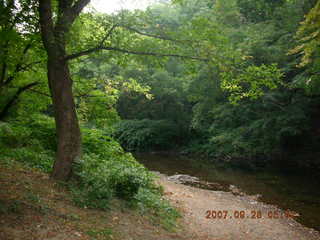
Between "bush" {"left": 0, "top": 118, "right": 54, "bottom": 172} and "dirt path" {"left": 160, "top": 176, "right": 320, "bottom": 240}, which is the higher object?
"bush" {"left": 0, "top": 118, "right": 54, "bottom": 172}

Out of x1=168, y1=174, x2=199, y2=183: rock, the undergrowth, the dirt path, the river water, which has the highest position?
the undergrowth

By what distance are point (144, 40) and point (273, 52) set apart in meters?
16.0

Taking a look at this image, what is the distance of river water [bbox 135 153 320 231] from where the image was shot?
38.1 ft

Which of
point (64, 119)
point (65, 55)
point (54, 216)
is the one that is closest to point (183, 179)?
point (64, 119)

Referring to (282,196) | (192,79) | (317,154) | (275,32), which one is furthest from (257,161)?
(282,196)

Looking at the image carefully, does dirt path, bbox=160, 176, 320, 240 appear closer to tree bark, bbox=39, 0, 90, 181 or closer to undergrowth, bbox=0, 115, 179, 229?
undergrowth, bbox=0, 115, 179, 229

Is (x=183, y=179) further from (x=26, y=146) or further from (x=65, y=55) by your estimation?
(x=65, y=55)

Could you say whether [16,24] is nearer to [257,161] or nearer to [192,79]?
[192,79]

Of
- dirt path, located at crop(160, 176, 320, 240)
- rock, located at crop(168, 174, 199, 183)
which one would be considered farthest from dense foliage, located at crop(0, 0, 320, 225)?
rock, located at crop(168, 174, 199, 183)

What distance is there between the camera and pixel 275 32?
21.2 meters
